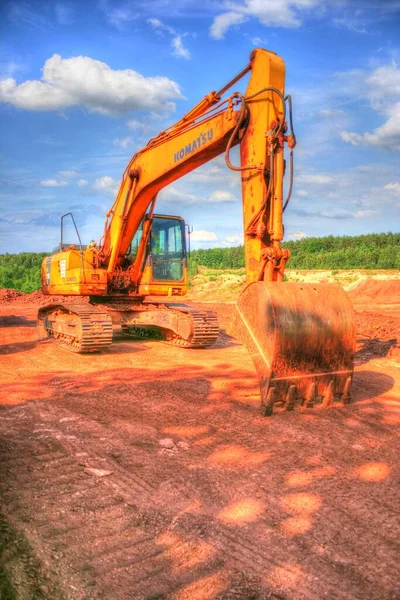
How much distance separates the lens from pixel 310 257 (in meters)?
45.2

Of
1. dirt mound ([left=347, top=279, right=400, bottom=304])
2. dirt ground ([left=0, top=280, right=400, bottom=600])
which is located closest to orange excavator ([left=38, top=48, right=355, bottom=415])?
dirt ground ([left=0, top=280, right=400, bottom=600])

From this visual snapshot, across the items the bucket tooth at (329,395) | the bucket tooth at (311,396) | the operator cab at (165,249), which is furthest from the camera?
the operator cab at (165,249)

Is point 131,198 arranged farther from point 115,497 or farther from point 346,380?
point 115,497

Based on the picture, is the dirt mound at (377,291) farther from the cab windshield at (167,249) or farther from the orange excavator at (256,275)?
the orange excavator at (256,275)

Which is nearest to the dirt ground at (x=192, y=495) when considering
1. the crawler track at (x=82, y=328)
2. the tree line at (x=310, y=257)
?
the crawler track at (x=82, y=328)

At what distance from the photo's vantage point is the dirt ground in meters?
2.56

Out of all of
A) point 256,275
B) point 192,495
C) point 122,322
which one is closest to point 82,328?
point 122,322

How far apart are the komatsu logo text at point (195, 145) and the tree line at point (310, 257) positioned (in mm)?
24643

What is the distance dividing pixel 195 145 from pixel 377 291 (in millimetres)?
22232

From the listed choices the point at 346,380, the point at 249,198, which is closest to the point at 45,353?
the point at 249,198

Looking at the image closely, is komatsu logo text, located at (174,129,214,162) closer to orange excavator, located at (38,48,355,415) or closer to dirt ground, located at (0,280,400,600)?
orange excavator, located at (38,48,355,415)

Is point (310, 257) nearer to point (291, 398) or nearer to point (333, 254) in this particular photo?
point (333, 254)

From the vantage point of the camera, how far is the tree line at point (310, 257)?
1340 inches

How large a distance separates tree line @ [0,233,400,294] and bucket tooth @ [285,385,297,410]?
1098 inches
